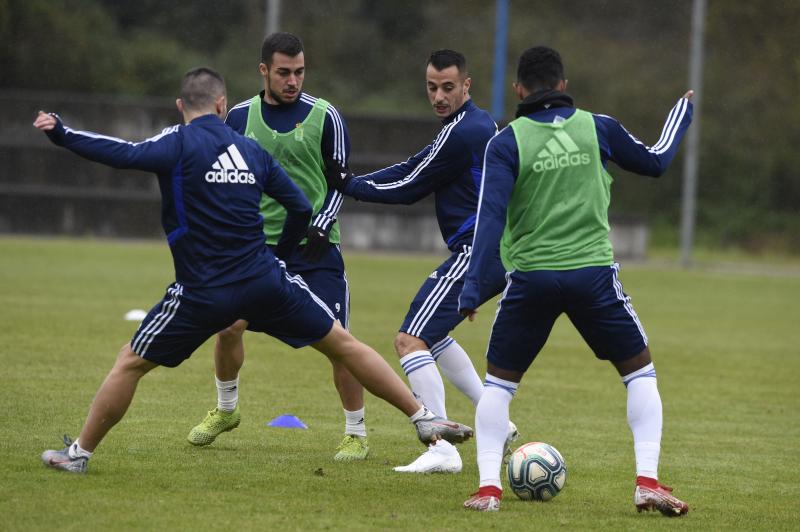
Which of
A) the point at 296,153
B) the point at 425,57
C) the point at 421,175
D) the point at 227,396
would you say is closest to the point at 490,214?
the point at 421,175

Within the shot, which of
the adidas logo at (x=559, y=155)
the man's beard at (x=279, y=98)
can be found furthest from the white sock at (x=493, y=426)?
the man's beard at (x=279, y=98)

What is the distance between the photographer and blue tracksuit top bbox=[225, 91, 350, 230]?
745 centimetres

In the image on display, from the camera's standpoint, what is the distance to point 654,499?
5953 mm

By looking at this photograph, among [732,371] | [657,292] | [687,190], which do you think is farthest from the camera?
[687,190]

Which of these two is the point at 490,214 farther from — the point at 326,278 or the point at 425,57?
the point at 425,57

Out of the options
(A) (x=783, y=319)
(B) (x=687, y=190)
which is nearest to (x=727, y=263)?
(B) (x=687, y=190)

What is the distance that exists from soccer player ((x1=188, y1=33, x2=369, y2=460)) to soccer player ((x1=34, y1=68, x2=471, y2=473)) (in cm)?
104

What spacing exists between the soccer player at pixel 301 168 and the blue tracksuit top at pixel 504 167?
165cm

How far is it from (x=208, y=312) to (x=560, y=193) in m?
1.83

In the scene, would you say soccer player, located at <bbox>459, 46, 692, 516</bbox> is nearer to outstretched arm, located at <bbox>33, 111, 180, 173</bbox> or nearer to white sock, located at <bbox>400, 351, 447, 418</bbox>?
white sock, located at <bbox>400, 351, 447, 418</bbox>

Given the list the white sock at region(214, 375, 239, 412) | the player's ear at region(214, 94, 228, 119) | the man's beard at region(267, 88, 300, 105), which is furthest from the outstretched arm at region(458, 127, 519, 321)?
the white sock at region(214, 375, 239, 412)

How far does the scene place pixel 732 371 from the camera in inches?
498

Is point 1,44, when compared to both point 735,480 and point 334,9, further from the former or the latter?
point 735,480

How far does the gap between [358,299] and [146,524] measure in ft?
42.1
